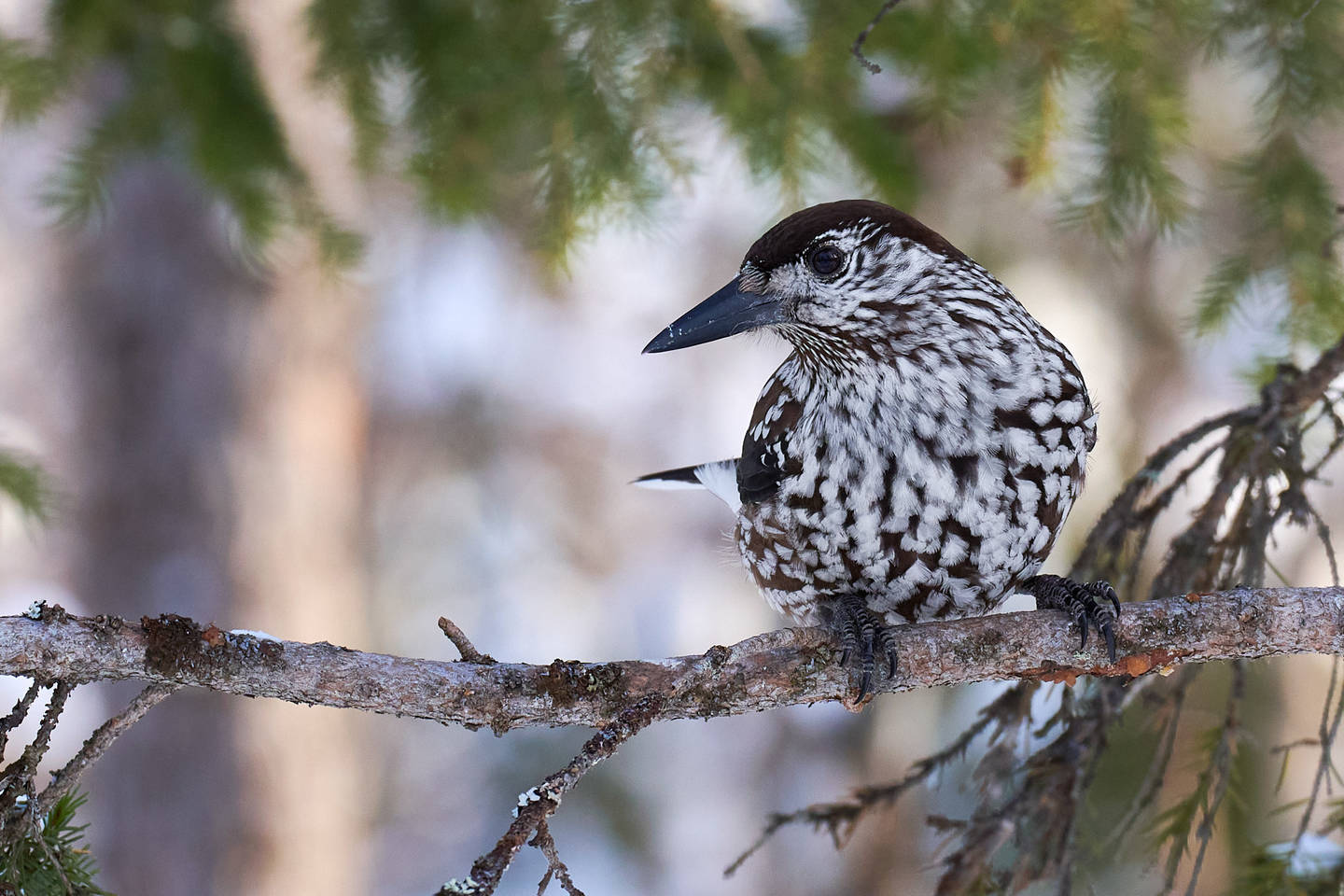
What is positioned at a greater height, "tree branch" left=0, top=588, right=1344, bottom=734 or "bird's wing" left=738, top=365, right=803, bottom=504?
"bird's wing" left=738, top=365, right=803, bottom=504

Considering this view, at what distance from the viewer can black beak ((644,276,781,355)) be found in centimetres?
235

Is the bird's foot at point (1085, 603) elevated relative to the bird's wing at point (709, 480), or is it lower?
lower

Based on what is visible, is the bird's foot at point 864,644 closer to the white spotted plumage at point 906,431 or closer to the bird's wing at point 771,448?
the white spotted plumage at point 906,431

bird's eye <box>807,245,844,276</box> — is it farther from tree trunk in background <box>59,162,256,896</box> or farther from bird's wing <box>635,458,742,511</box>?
tree trunk in background <box>59,162,256,896</box>

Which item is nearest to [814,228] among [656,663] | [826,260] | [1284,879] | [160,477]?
[826,260]

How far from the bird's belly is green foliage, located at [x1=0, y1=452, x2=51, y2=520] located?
195 cm

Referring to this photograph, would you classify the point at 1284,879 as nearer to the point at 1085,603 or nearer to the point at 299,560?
the point at 1085,603

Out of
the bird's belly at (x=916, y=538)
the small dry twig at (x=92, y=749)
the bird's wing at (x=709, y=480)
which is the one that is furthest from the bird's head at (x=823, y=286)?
the small dry twig at (x=92, y=749)

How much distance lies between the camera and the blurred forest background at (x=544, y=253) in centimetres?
291

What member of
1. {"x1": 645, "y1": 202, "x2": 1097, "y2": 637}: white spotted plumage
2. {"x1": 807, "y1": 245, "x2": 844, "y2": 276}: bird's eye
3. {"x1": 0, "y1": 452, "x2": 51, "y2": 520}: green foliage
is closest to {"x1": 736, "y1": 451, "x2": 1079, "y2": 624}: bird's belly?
{"x1": 645, "y1": 202, "x2": 1097, "y2": 637}: white spotted plumage


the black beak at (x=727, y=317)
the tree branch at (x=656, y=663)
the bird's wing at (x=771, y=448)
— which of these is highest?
the black beak at (x=727, y=317)

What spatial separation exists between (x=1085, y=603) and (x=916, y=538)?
13.8 inches

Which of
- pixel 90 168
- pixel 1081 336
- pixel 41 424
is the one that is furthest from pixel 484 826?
pixel 90 168

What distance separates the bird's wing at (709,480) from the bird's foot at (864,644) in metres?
0.65
